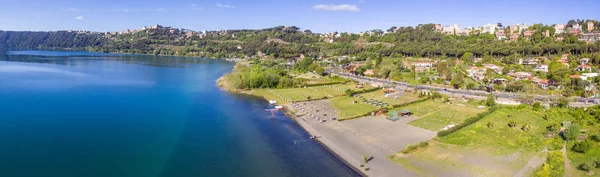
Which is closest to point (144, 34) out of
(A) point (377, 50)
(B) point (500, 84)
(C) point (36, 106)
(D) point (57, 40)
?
(D) point (57, 40)

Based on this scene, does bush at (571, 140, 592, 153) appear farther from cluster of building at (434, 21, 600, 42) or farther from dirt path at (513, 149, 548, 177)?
cluster of building at (434, 21, 600, 42)

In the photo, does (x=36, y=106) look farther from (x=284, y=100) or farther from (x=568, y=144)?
(x=568, y=144)

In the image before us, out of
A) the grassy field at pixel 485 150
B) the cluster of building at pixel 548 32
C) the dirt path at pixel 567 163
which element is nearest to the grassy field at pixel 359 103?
the grassy field at pixel 485 150

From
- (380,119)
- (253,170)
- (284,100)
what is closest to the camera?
(253,170)

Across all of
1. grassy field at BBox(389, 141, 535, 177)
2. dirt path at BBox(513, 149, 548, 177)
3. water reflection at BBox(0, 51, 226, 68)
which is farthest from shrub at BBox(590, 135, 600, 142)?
water reflection at BBox(0, 51, 226, 68)

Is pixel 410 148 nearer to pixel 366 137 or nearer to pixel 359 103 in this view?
pixel 366 137

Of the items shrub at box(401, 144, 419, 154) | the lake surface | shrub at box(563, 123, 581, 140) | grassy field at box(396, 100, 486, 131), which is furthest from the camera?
grassy field at box(396, 100, 486, 131)

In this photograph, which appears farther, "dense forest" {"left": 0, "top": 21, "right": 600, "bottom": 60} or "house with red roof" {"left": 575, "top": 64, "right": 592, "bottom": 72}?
"dense forest" {"left": 0, "top": 21, "right": 600, "bottom": 60}
